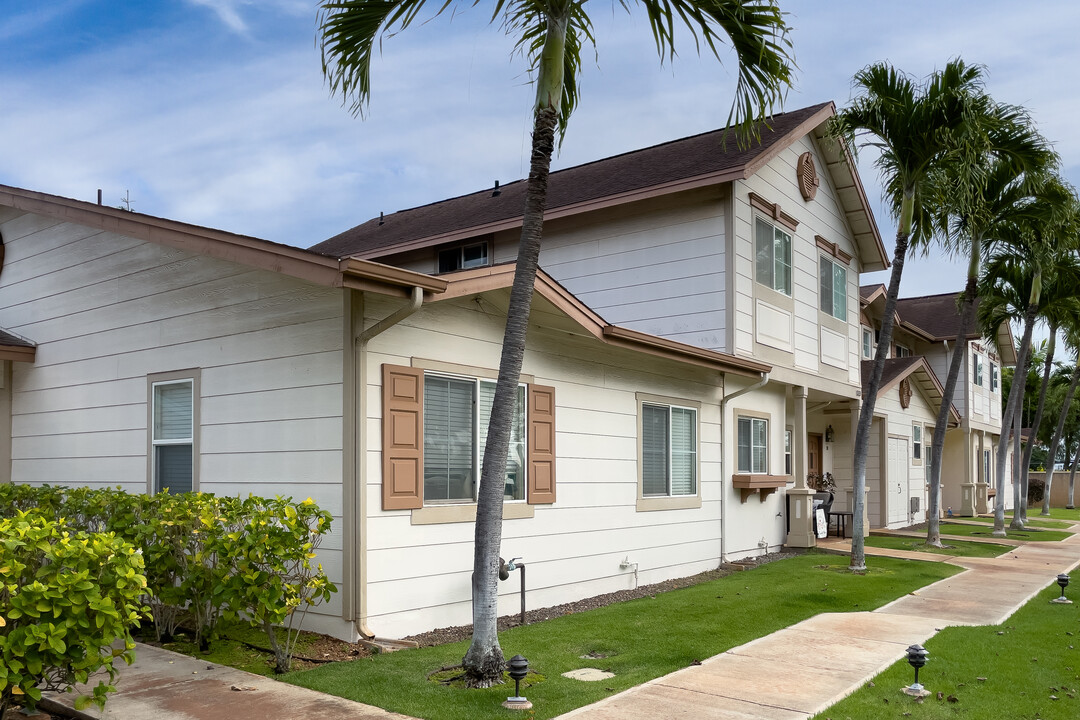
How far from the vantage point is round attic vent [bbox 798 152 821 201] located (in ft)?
52.6

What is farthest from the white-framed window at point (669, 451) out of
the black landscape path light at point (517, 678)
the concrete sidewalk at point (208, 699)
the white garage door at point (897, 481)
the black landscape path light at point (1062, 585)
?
the white garage door at point (897, 481)

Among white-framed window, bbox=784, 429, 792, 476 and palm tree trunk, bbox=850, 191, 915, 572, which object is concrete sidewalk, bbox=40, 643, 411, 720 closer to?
palm tree trunk, bbox=850, 191, 915, 572

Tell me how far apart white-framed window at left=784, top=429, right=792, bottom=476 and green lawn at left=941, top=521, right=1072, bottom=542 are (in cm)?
561

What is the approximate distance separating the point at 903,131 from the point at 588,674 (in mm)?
10031

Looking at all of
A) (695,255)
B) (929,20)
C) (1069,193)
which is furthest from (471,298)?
(1069,193)

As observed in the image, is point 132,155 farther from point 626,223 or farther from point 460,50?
point 460,50

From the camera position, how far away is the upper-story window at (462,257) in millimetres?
16438

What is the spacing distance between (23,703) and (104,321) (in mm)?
5461

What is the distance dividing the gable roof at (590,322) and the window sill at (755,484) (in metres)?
1.59

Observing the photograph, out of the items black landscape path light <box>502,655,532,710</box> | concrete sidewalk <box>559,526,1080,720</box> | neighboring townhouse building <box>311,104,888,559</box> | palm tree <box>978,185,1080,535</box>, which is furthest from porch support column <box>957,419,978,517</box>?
black landscape path light <box>502,655,532,710</box>

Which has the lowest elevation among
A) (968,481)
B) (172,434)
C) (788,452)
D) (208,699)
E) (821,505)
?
(968,481)

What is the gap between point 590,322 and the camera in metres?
9.79

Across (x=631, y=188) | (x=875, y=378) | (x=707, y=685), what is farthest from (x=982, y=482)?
→ (x=707, y=685)

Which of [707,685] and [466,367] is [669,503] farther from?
[707,685]
